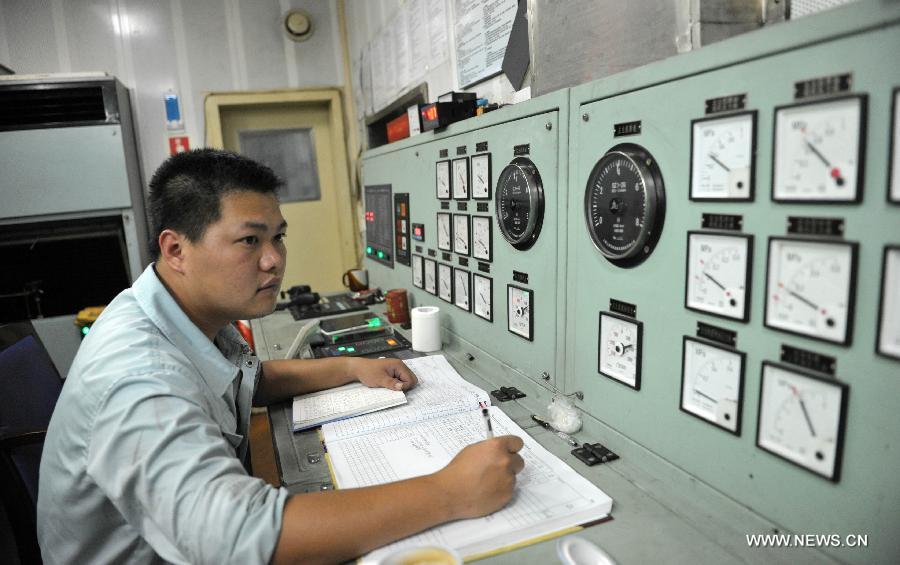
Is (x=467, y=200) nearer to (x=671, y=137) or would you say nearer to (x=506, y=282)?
(x=506, y=282)

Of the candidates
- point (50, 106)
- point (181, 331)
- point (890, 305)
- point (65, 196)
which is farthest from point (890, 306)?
point (50, 106)

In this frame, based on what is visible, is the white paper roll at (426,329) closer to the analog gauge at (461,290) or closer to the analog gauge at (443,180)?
the analog gauge at (461,290)

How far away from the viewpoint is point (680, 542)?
2.40 ft

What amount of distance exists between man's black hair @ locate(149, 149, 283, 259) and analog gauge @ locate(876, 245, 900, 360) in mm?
1000

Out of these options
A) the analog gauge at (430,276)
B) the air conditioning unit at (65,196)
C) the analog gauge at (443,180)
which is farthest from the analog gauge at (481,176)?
the air conditioning unit at (65,196)

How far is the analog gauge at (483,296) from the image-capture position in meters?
1.45

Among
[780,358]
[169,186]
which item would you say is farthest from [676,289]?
[169,186]

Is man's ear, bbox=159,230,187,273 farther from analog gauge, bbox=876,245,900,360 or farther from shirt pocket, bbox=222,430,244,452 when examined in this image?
analog gauge, bbox=876,245,900,360

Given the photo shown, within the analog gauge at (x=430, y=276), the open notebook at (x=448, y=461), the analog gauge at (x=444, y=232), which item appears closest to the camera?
the open notebook at (x=448, y=461)

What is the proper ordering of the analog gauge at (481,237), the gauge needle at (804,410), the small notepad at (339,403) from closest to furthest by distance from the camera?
1. the gauge needle at (804,410)
2. the small notepad at (339,403)
3. the analog gauge at (481,237)

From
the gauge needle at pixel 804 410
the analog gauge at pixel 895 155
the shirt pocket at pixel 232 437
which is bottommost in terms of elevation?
the shirt pocket at pixel 232 437

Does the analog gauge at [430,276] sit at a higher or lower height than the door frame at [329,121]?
lower

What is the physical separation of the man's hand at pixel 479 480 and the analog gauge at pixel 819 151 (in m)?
0.55

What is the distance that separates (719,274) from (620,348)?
0.27 metres
